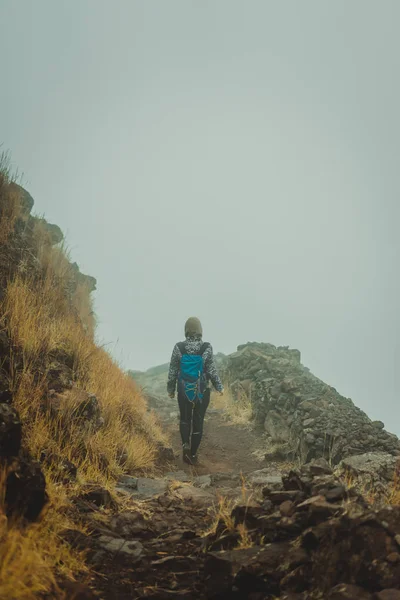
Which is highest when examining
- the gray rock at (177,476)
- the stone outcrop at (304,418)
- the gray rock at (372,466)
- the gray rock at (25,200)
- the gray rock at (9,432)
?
the gray rock at (25,200)

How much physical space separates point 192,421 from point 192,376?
30.5 inches

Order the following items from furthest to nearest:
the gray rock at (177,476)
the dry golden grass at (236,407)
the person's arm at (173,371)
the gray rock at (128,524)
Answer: the dry golden grass at (236,407) < the person's arm at (173,371) < the gray rock at (177,476) < the gray rock at (128,524)

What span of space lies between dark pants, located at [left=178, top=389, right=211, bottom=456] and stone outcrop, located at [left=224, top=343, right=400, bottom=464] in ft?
5.03

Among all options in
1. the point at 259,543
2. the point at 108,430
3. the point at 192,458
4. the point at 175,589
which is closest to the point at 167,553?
the point at 175,589

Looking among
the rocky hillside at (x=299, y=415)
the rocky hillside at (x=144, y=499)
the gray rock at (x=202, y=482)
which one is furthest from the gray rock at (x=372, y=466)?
the gray rock at (x=202, y=482)

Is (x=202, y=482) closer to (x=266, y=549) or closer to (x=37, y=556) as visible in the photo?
(x=266, y=549)

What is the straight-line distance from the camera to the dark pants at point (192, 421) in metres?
6.84

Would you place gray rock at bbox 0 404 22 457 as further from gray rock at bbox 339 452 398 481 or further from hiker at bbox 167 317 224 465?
hiker at bbox 167 317 224 465

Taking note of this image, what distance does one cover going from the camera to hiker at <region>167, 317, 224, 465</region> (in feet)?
22.5

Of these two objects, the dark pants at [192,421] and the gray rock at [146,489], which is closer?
the gray rock at [146,489]

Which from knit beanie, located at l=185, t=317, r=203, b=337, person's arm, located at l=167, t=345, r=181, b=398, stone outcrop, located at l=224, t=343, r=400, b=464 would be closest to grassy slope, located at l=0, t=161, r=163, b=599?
person's arm, located at l=167, t=345, r=181, b=398

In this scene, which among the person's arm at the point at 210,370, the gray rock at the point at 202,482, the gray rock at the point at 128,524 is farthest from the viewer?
the person's arm at the point at 210,370

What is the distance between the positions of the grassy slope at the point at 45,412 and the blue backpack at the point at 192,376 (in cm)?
85

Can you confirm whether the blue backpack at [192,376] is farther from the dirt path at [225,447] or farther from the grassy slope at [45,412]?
the dirt path at [225,447]
